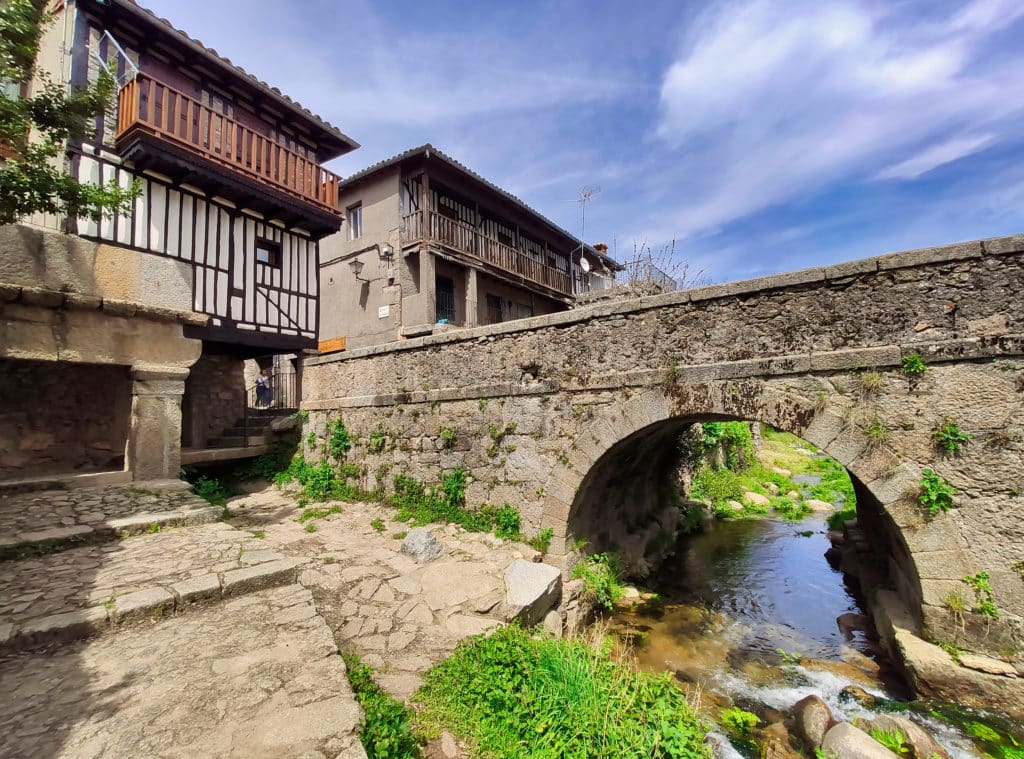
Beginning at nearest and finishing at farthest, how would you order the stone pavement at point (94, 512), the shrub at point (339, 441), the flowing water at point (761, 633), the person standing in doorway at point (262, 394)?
the flowing water at point (761, 633)
the stone pavement at point (94, 512)
the shrub at point (339, 441)
the person standing in doorway at point (262, 394)

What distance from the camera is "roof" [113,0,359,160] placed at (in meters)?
7.87

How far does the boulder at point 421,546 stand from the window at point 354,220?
11.4 meters

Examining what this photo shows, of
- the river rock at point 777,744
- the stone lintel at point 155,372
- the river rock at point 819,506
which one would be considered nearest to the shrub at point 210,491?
the stone lintel at point 155,372

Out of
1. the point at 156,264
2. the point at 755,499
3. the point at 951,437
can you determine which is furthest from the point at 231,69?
the point at 755,499

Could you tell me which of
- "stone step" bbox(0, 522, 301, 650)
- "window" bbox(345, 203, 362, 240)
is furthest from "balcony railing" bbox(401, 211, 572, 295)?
"stone step" bbox(0, 522, 301, 650)

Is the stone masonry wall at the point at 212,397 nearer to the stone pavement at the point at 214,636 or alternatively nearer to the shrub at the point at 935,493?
the stone pavement at the point at 214,636

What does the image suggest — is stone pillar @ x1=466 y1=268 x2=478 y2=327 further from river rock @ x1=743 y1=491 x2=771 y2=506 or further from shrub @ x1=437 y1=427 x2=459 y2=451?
river rock @ x1=743 y1=491 x2=771 y2=506

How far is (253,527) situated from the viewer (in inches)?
246

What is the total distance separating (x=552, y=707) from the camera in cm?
308

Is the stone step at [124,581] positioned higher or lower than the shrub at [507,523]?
higher

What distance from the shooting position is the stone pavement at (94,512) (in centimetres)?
447

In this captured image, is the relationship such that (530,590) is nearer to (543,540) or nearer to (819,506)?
(543,540)

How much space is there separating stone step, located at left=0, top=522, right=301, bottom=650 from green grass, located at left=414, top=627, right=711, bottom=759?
1.82m

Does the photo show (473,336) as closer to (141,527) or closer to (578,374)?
(578,374)
